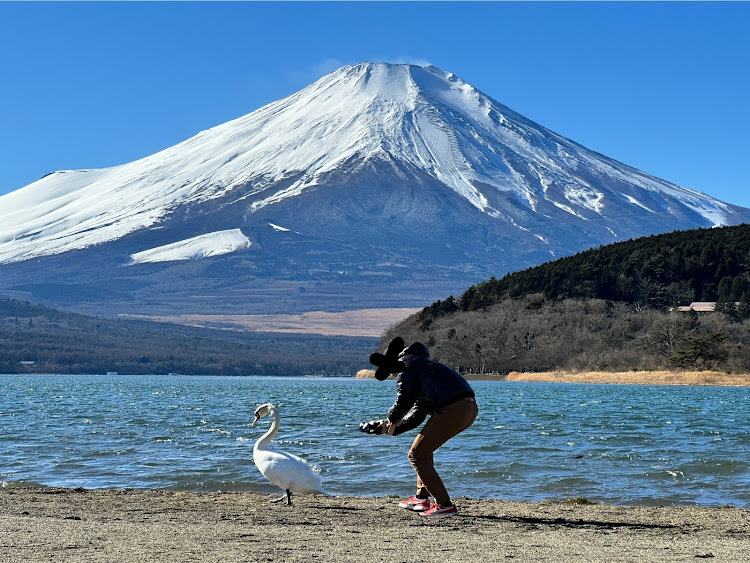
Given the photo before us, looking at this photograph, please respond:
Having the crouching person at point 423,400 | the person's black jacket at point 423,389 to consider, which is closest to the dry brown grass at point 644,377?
the crouching person at point 423,400

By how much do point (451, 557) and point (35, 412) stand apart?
3193cm

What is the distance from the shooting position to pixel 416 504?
513 inches

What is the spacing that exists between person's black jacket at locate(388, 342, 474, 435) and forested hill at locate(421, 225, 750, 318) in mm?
88120

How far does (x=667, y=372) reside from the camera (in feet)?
267

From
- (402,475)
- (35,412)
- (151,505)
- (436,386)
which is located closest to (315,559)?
(436,386)

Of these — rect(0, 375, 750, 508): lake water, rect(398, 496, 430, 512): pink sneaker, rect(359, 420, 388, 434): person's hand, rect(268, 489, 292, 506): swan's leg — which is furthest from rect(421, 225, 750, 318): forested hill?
rect(359, 420, 388, 434): person's hand

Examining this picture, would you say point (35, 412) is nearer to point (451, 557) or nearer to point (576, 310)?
point (451, 557)

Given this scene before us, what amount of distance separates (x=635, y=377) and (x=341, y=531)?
7475 cm

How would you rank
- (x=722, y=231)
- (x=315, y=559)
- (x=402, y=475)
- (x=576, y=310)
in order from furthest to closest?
(x=722, y=231) < (x=576, y=310) < (x=402, y=475) < (x=315, y=559)

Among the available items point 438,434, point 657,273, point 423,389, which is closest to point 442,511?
point 438,434

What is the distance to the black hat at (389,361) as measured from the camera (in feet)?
40.4

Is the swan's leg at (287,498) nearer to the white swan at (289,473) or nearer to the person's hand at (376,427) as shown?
the white swan at (289,473)

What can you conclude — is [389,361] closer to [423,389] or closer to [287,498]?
[423,389]

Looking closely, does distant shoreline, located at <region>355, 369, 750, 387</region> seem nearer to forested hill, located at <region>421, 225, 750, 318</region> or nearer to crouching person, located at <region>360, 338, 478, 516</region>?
forested hill, located at <region>421, 225, 750, 318</region>
